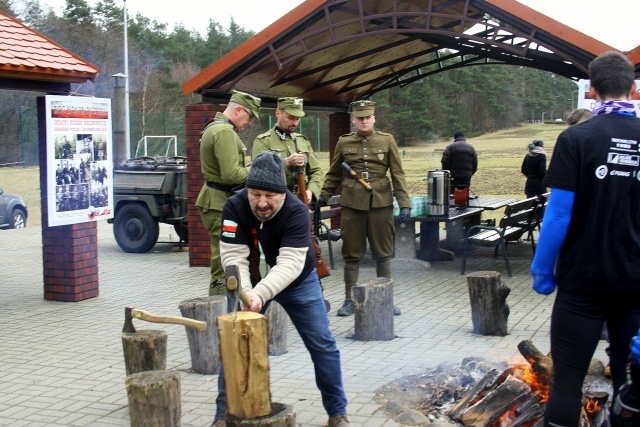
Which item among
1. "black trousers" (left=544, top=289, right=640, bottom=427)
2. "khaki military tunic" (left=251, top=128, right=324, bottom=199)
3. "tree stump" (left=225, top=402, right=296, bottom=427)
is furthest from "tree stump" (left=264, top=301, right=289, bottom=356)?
"black trousers" (left=544, top=289, right=640, bottom=427)

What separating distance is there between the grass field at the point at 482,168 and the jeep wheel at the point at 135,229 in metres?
6.70

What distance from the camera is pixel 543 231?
3.67 m

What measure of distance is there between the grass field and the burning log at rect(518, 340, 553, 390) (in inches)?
484

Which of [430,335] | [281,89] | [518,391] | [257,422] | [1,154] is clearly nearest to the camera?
[257,422]

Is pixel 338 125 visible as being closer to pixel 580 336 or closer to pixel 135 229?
pixel 135 229

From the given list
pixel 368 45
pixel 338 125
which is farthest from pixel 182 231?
pixel 368 45

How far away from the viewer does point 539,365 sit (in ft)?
15.9

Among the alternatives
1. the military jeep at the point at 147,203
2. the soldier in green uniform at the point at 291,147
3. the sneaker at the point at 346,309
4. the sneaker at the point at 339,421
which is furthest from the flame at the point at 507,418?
the military jeep at the point at 147,203

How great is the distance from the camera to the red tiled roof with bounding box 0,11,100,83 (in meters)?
7.83

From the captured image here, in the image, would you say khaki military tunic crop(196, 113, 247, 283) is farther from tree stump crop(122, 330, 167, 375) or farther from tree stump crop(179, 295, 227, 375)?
tree stump crop(122, 330, 167, 375)

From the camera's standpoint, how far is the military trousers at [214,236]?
6.73m

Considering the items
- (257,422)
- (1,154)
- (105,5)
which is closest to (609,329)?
(257,422)

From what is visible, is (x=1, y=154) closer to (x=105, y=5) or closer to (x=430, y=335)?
(x=105, y=5)

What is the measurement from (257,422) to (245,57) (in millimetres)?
7010
